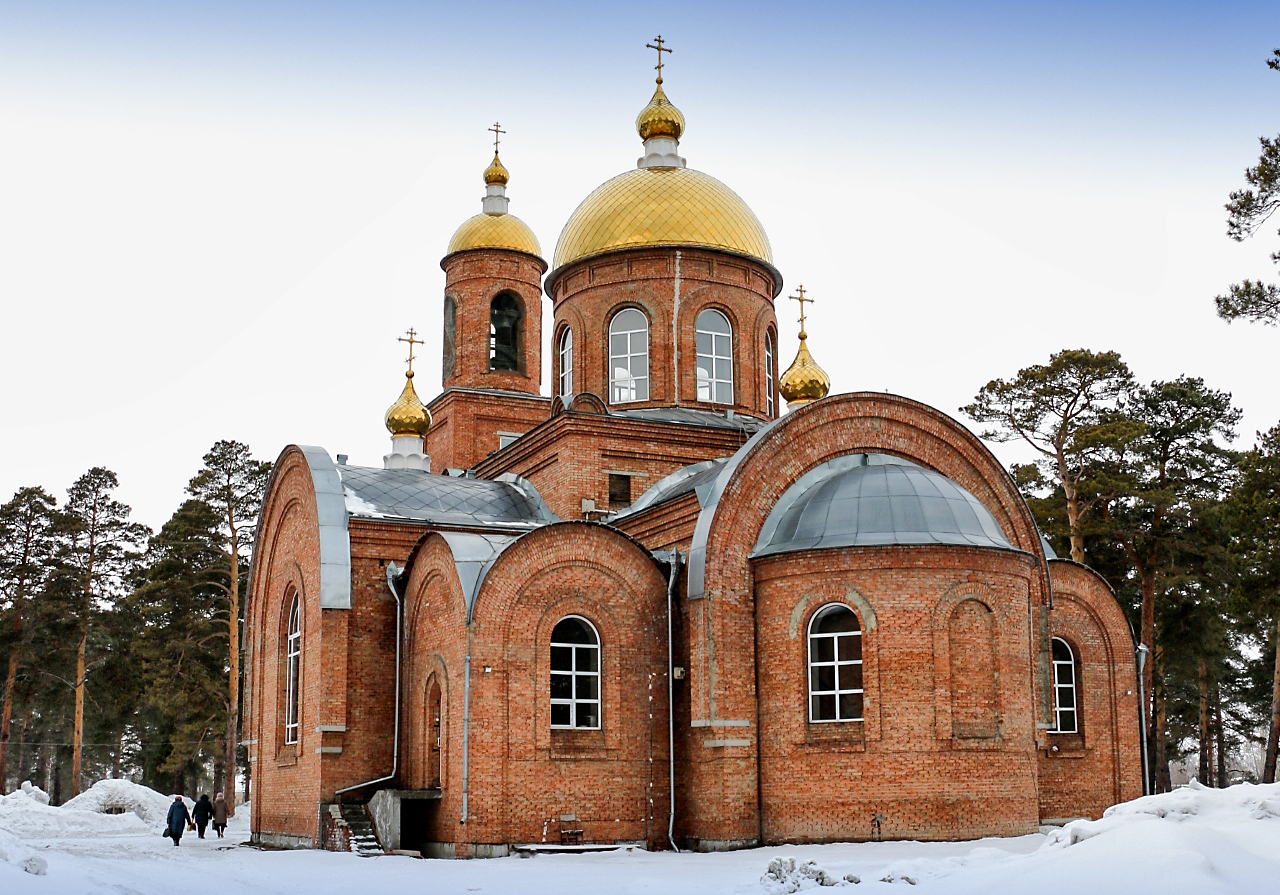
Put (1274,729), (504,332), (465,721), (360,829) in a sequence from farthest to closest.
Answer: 1. (504,332)
2. (1274,729)
3. (360,829)
4. (465,721)

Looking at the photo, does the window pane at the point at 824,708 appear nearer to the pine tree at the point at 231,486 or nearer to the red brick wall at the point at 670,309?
the red brick wall at the point at 670,309

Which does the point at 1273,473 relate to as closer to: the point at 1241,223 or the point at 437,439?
the point at 1241,223

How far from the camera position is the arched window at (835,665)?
17375 millimetres

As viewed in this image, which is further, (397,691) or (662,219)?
(662,219)

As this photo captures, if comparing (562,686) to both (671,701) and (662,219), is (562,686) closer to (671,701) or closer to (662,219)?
(671,701)

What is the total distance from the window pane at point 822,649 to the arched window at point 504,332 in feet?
39.5

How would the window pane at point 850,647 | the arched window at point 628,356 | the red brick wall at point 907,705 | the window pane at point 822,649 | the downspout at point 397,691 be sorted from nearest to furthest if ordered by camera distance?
the red brick wall at point 907,705 → the window pane at point 850,647 → the window pane at point 822,649 → the downspout at point 397,691 → the arched window at point 628,356

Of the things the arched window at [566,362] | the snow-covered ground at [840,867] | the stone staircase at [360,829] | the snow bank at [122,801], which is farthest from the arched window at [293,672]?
the snow bank at [122,801]

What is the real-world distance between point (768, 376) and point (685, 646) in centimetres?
809

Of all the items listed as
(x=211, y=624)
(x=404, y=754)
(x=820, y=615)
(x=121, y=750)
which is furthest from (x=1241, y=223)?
(x=121, y=750)

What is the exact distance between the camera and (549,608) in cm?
1794

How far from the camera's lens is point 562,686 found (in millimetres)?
17984

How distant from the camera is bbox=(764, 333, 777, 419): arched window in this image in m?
25.0

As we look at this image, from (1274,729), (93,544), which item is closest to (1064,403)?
(1274,729)
